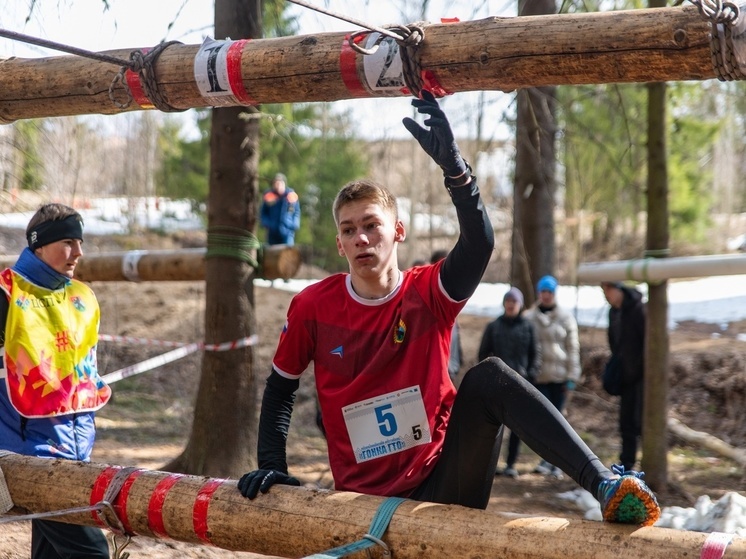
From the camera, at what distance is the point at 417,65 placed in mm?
3076

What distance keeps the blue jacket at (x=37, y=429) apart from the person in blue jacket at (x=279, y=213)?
9410 millimetres

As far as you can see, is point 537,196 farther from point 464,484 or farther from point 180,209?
point 180,209

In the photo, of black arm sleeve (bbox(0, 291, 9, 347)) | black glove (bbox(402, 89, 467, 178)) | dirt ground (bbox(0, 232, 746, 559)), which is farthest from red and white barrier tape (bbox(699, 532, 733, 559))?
dirt ground (bbox(0, 232, 746, 559))

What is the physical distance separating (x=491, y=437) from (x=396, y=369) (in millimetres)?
391

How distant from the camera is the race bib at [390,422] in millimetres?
3029

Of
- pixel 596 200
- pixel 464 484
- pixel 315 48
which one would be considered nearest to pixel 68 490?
pixel 464 484

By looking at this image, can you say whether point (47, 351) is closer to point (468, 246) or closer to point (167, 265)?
point (468, 246)

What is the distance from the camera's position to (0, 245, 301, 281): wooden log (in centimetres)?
652

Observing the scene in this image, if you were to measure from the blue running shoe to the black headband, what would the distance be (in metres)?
2.50

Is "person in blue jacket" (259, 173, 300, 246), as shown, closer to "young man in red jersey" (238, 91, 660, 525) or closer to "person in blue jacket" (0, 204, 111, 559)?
"person in blue jacket" (0, 204, 111, 559)

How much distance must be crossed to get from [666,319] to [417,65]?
4.58m

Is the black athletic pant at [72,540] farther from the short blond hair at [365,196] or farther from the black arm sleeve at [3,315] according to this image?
the short blond hair at [365,196]

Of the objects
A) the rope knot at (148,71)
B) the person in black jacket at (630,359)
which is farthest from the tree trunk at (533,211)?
the rope knot at (148,71)

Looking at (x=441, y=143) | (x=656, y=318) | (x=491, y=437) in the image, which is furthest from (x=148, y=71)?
(x=656, y=318)
